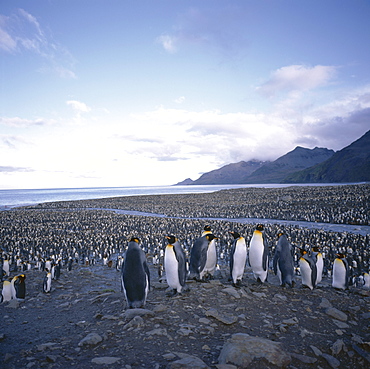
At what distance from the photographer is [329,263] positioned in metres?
10.0

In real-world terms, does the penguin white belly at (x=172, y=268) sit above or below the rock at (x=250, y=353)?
above

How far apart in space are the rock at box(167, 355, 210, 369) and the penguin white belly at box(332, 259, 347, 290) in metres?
5.02

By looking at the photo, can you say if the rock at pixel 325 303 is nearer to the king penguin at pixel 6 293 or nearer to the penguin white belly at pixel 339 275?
the penguin white belly at pixel 339 275

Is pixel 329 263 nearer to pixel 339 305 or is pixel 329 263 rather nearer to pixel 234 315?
pixel 339 305

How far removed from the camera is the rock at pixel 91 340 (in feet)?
11.5

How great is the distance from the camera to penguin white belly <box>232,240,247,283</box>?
19.3 feet

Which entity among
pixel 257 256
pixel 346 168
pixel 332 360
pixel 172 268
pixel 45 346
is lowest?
pixel 332 360

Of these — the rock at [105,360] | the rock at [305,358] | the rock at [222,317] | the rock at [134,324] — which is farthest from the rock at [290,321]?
the rock at [105,360]

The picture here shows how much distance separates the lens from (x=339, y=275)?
6492 mm

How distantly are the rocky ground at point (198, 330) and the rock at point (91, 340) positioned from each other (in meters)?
0.01

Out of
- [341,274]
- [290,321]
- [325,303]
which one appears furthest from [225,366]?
[341,274]

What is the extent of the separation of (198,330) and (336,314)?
252 cm

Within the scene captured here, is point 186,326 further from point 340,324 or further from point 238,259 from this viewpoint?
point 340,324

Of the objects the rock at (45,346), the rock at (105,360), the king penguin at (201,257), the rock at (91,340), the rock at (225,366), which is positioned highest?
the king penguin at (201,257)
